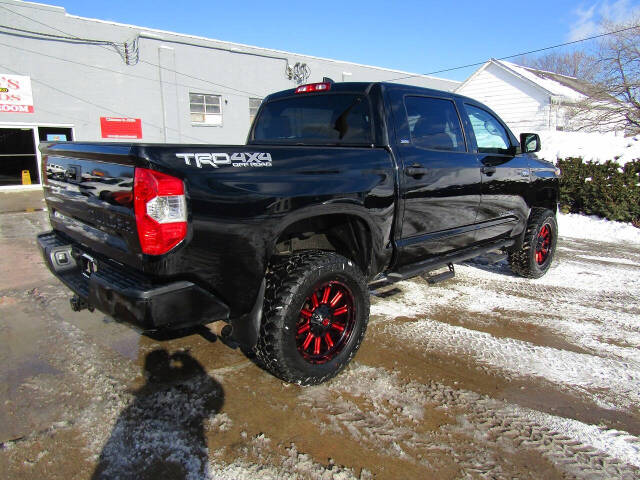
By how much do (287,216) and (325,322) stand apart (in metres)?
0.81

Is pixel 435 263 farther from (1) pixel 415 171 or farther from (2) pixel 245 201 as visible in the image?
(2) pixel 245 201

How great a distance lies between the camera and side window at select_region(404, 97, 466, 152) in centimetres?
363

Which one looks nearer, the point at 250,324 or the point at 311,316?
the point at 250,324

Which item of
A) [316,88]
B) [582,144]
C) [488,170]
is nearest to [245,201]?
[316,88]

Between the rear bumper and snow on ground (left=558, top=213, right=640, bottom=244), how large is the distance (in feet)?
26.8

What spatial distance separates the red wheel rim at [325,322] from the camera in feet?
9.46

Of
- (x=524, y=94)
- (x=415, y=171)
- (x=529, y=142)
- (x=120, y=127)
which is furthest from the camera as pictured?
(x=524, y=94)

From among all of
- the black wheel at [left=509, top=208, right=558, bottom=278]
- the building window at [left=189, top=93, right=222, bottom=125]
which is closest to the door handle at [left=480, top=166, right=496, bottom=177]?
the black wheel at [left=509, top=208, right=558, bottom=278]

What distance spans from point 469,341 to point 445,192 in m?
1.24

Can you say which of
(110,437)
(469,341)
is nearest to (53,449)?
(110,437)

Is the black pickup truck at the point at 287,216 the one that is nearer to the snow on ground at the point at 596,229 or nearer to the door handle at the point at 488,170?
the door handle at the point at 488,170

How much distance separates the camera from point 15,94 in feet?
48.0

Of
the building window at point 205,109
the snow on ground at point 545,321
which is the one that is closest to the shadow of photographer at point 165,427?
the snow on ground at point 545,321

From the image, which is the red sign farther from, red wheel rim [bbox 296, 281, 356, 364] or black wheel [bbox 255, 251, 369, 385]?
red wheel rim [bbox 296, 281, 356, 364]
